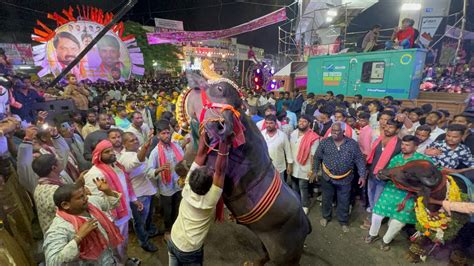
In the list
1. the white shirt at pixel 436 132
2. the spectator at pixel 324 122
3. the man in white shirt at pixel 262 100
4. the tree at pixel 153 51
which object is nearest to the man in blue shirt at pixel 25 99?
the spectator at pixel 324 122

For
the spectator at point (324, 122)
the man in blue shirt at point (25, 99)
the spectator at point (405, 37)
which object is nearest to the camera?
the spectator at point (324, 122)

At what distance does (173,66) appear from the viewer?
78.0ft

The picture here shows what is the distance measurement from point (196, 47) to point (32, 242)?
93.6ft

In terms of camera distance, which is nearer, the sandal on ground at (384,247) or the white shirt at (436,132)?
the sandal on ground at (384,247)

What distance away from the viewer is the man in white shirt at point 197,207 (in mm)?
1694

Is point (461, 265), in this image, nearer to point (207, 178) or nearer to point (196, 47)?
point (207, 178)

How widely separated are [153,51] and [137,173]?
20.2 meters

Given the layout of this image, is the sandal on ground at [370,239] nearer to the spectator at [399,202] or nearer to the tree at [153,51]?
the spectator at [399,202]

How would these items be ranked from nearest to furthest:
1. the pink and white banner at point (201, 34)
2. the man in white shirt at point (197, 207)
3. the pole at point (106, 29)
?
the man in white shirt at point (197, 207) → the pole at point (106, 29) → the pink and white banner at point (201, 34)

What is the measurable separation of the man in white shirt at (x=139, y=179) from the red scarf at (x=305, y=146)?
2579 mm

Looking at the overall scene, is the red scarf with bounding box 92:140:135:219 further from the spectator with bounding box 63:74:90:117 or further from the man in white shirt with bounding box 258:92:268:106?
the man in white shirt with bounding box 258:92:268:106

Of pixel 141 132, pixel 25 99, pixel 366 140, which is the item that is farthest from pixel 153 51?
pixel 366 140

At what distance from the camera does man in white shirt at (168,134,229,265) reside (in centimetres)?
169

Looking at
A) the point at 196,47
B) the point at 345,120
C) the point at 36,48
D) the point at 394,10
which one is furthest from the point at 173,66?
the point at 345,120
